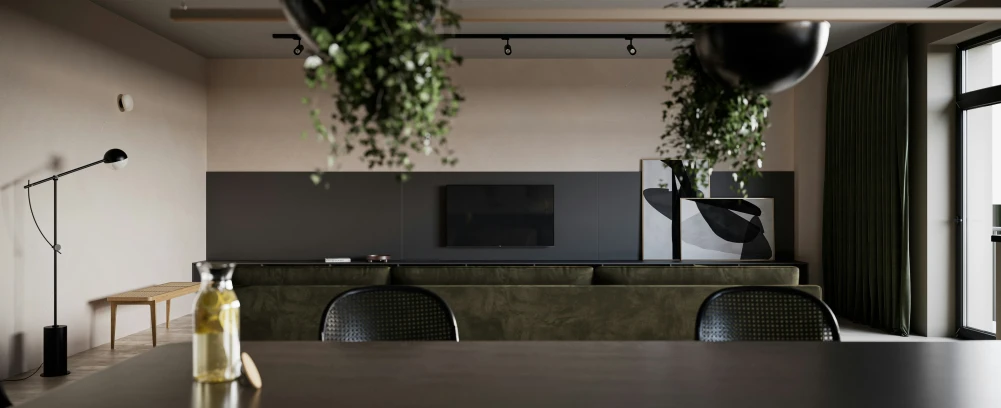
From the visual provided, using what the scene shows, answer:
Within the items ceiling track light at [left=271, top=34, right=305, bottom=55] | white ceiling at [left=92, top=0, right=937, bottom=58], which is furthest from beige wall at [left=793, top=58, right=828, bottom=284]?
ceiling track light at [left=271, top=34, right=305, bottom=55]

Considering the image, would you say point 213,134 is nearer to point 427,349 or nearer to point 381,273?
point 381,273

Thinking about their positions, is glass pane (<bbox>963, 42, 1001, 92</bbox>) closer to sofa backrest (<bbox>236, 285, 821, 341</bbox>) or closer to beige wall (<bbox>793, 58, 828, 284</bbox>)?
beige wall (<bbox>793, 58, 828, 284</bbox>)

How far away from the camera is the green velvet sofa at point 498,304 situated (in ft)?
13.7

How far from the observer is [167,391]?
1428mm

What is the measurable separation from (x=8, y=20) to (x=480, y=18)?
456 centimetres

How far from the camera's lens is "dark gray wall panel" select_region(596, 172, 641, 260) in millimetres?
7922

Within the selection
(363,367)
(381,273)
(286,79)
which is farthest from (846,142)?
(363,367)

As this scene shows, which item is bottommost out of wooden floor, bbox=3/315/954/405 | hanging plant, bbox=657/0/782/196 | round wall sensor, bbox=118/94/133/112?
wooden floor, bbox=3/315/954/405

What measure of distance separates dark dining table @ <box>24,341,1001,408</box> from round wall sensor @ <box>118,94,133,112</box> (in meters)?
4.68

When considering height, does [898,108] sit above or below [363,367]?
above

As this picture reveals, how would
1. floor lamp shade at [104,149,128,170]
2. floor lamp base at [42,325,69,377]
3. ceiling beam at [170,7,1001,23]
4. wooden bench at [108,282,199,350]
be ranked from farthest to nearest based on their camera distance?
wooden bench at [108,282,199,350], floor lamp shade at [104,149,128,170], floor lamp base at [42,325,69,377], ceiling beam at [170,7,1001,23]

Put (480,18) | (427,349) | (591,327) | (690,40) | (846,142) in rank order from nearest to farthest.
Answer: (480,18) → (690,40) → (427,349) → (591,327) → (846,142)

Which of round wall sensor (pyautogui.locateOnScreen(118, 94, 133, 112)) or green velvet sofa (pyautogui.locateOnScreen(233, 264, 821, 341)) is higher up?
round wall sensor (pyautogui.locateOnScreen(118, 94, 133, 112))

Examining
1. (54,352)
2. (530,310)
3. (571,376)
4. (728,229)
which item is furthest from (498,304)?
(728,229)
